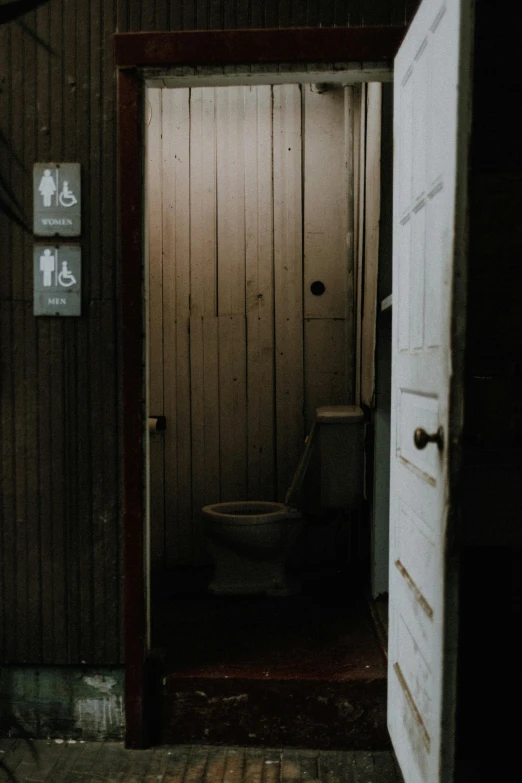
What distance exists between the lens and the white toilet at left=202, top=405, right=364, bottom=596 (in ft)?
10.3

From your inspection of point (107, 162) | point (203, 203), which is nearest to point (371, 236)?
point (203, 203)

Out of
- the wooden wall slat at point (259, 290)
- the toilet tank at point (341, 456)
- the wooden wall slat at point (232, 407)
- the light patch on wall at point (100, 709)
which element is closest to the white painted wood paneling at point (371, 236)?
the toilet tank at point (341, 456)

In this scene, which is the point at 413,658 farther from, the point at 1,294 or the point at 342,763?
the point at 1,294

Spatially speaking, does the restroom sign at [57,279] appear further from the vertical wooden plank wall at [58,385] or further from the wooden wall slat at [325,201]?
the wooden wall slat at [325,201]

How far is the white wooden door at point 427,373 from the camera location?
1.42 meters

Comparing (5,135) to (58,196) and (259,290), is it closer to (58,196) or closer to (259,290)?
(58,196)

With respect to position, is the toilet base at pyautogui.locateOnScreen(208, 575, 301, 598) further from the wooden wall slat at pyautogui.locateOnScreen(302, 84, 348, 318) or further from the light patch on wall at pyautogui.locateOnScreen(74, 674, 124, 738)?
the wooden wall slat at pyautogui.locateOnScreen(302, 84, 348, 318)

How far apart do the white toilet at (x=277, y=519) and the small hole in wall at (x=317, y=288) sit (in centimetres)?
70

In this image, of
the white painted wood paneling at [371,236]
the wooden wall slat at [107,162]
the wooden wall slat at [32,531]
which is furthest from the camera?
the white painted wood paneling at [371,236]

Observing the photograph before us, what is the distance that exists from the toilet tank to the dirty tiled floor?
1.20 meters

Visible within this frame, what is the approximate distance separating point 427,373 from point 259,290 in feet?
7.10

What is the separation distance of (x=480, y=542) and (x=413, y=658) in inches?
14.0

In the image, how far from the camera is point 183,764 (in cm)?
223

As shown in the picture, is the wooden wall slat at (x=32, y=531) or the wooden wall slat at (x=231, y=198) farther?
the wooden wall slat at (x=231, y=198)
